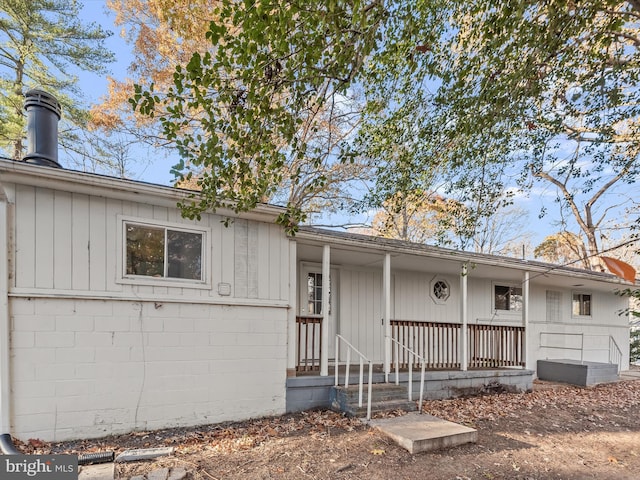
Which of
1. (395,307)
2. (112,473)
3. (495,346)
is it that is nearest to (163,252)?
(112,473)

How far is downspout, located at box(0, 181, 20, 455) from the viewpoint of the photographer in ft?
13.8

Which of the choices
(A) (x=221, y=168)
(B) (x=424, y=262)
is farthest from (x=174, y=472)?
(B) (x=424, y=262)

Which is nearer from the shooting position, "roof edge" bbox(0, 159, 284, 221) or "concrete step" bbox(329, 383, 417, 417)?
"roof edge" bbox(0, 159, 284, 221)

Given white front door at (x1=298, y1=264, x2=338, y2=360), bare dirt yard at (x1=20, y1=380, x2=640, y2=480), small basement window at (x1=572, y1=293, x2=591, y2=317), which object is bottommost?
bare dirt yard at (x1=20, y1=380, x2=640, y2=480)

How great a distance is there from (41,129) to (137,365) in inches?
138

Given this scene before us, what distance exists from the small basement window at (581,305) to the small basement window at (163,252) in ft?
40.4

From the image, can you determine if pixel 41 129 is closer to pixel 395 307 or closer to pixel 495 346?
pixel 395 307

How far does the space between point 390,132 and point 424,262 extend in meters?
3.77

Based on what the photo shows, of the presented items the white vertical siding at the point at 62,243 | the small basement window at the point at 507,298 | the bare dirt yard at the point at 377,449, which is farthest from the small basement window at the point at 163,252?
the small basement window at the point at 507,298

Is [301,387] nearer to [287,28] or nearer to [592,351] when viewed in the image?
[287,28]

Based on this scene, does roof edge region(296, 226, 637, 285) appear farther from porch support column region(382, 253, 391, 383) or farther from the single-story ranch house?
porch support column region(382, 253, 391, 383)

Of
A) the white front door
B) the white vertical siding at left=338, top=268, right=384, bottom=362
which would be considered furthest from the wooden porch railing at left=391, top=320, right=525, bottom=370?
the white front door

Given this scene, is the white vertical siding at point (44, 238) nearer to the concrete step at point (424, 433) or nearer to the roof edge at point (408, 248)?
the roof edge at point (408, 248)

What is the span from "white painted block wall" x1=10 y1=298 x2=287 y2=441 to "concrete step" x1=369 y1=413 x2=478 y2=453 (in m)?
1.84
